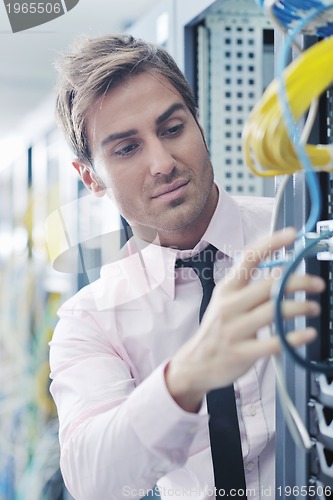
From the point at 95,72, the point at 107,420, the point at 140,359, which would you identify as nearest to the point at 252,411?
the point at 140,359

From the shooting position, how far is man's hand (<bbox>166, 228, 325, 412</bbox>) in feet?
1.56

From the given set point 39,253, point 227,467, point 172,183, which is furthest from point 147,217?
point 39,253

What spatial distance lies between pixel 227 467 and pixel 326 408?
0.88 ft

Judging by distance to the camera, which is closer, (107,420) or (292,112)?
(292,112)

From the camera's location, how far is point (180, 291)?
106 centimetres

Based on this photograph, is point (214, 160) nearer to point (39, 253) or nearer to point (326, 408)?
point (326, 408)

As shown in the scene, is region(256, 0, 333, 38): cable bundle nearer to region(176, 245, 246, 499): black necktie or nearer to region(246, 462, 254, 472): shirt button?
region(176, 245, 246, 499): black necktie

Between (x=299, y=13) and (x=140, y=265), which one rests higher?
(x=299, y=13)

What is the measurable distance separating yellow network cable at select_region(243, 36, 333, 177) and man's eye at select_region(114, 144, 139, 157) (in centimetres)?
47

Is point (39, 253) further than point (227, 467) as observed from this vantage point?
Yes

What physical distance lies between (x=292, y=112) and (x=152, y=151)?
48cm

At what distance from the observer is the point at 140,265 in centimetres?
115

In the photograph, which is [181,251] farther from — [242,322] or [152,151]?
[242,322]

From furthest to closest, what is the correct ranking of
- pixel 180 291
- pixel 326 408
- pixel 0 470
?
pixel 0 470 → pixel 180 291 → pixel 326 408
